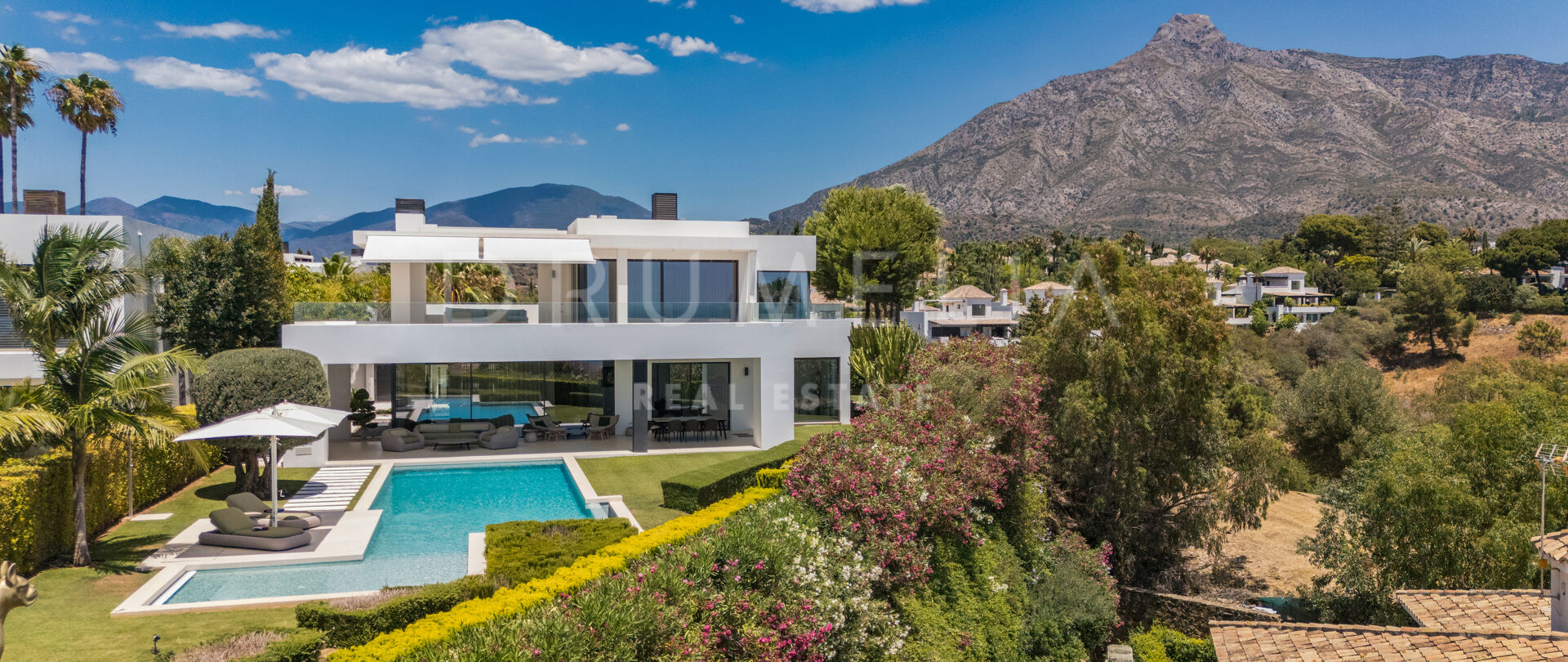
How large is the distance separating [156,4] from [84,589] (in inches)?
1735

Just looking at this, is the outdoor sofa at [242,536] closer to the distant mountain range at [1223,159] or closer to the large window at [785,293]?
the large window at [785,293]

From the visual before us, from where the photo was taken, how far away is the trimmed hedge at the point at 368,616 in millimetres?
8844

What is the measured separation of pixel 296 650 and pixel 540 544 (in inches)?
158

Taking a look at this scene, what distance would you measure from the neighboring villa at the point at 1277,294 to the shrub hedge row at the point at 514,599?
81.2 metres

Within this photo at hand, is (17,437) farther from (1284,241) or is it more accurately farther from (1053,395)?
(1284,241)

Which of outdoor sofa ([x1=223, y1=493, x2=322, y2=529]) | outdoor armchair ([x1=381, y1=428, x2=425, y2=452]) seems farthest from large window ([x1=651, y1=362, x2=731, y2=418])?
outdoor sofa ([x1=223, y1=493, x2=322, y2=529])

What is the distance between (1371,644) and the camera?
11.1 meters

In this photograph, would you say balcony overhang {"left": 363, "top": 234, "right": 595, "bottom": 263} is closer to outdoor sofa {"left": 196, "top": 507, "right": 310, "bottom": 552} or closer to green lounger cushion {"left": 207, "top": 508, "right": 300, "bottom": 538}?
green lounger cushion {"left": 207, "top": 508, "right": 300, "bottom": 538}

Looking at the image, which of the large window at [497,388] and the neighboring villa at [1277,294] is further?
the neighboring villa at [1277,294]

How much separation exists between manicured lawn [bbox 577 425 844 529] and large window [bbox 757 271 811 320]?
3461 mm

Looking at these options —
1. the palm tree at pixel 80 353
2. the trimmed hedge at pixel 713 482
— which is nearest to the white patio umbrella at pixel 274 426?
the palm tree at pixel 80 353

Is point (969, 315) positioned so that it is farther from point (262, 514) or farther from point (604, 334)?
point (262, 514)

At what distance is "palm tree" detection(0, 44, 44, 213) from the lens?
1183 inches

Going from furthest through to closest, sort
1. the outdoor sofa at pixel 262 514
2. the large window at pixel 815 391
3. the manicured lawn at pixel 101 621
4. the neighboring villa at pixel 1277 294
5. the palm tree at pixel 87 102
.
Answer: the neighboring villa at pixel 1277 294
the palm tree at pixel 87 102
the large window at pixel 815 391
the outdoor sofa at pixel 262 514
the manicured lawn at pixel 101 621
